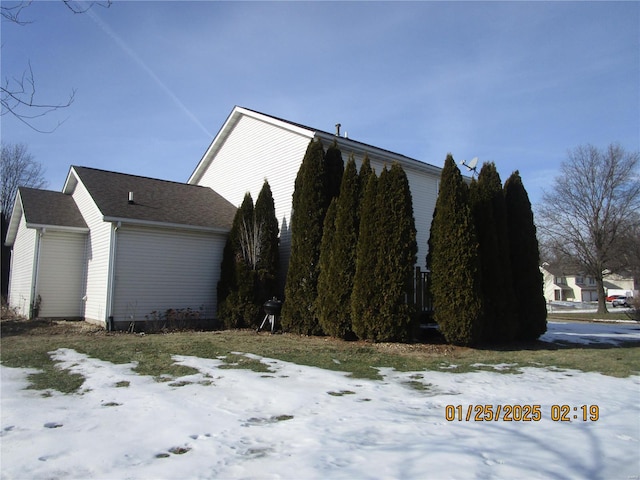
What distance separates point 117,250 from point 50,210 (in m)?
4.27

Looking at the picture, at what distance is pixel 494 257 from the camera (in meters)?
10.4

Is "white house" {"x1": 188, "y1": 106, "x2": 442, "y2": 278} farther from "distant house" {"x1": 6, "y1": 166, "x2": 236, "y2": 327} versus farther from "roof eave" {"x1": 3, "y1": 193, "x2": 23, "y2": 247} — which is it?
"roof eave" {"x1": 3, "y1": 193, "x2": 23, "y2": 247}

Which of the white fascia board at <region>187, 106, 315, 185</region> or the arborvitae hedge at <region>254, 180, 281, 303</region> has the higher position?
the white fascia board at <region>187, 106, 315, 185</region>

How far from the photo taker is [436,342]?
1042 cm

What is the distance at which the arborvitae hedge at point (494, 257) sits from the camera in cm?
1033

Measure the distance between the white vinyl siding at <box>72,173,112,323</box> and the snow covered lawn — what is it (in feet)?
19.5

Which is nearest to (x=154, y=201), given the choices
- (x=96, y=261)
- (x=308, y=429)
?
(x=96, y=261)

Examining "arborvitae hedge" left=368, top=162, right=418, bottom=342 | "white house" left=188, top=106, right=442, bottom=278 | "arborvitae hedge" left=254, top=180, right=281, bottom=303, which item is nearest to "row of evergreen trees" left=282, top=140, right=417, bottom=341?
"arborvitae hedge" left=368, top=162, right=418, bottom=342

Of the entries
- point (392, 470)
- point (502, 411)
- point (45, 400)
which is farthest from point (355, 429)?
point (45, 400)

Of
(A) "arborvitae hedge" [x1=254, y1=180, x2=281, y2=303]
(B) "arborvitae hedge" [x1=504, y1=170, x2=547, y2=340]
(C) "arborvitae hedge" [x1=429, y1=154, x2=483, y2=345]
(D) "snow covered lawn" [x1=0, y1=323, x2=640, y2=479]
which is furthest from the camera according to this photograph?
(A) "arborvitae hedge" [x1=254, y1=180, x2=281, y2=303]

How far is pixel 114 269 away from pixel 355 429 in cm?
985

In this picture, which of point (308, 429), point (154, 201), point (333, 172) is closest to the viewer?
point (308, 429)

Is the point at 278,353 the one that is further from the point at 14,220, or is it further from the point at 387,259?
the point at 14,220

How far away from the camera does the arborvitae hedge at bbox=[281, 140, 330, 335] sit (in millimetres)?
11641
